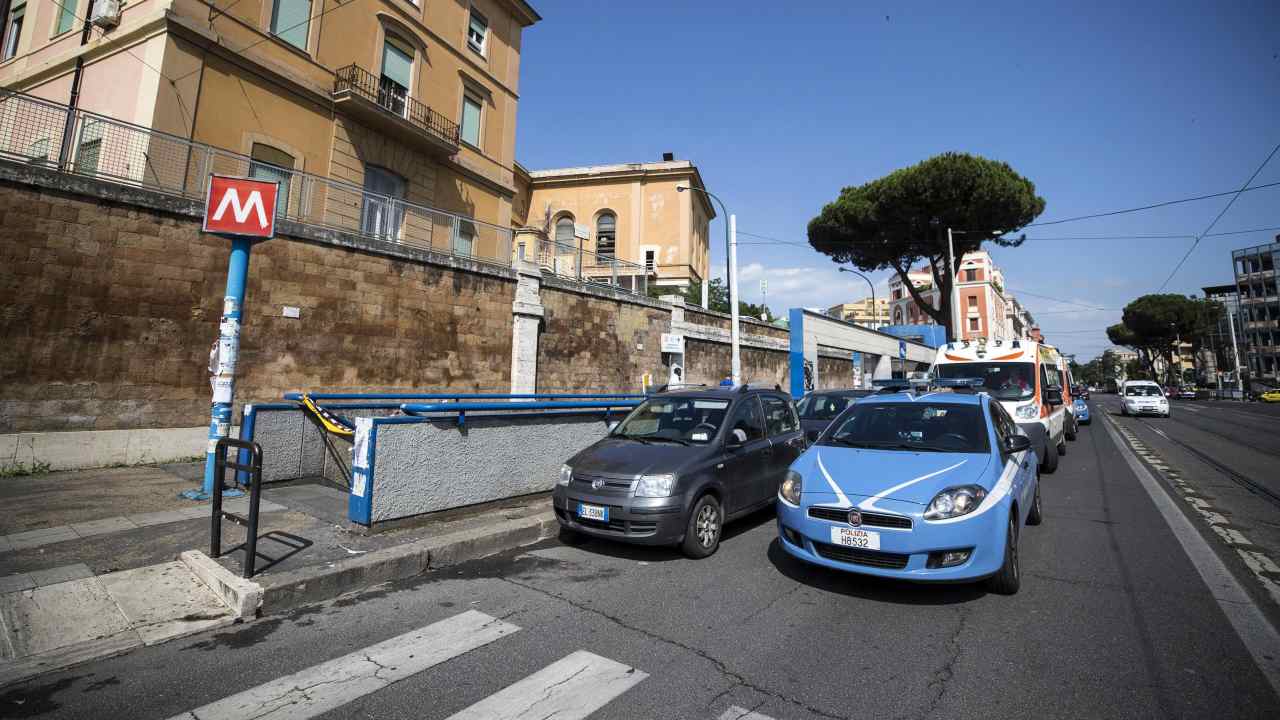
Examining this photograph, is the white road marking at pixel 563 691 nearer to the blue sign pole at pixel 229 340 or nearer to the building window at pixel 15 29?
the blue sign pole at pixel 229 340

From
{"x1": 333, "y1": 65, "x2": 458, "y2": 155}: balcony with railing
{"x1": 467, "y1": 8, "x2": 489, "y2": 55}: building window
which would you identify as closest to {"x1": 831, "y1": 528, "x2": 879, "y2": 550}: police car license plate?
{"x1": 333, "y1": 65, "x2": 458, "y2": 155}: balcony with railing

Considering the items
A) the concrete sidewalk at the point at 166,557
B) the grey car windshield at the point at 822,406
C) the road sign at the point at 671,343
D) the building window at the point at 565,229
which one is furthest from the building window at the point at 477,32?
the concrete sidewalk at the point at 166,557

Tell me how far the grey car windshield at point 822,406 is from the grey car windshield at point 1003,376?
2.69 m

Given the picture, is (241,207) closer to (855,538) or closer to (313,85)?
(855,538)

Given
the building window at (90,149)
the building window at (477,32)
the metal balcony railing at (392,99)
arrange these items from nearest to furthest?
1. the building window at (90,149)
2. the metal balcony railing at (392,99)
3. the building window at (477,32)

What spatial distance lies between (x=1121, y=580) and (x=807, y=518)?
9.31 feet

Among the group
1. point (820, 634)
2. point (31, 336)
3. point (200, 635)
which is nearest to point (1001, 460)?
point (820, 634)

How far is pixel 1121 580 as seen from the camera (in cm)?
477

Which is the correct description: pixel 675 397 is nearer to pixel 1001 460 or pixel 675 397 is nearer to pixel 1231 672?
pixel 1001 460

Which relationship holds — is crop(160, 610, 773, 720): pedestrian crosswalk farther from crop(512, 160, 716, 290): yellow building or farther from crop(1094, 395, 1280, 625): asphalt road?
crop(512, 160, 716, 290): yellow building

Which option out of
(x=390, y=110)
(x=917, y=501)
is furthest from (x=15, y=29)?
(x=917, y=501)

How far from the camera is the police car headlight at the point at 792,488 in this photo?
4.74 meters

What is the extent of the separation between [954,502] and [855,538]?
791 mm

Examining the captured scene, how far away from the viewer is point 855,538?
166 inches
